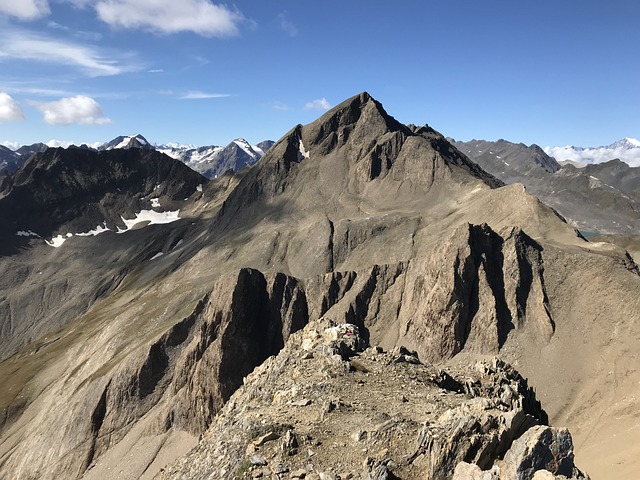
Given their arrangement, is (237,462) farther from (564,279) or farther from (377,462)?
(564,279)

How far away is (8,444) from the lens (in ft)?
333

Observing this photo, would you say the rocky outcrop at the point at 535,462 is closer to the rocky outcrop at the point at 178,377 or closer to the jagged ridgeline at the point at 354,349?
the jagged ridgeline at the point at 354,349

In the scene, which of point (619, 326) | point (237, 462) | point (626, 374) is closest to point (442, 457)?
point (237, 462)

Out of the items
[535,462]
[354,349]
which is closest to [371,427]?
[535,462]

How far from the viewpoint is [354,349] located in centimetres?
4206

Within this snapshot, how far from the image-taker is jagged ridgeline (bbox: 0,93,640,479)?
27.3m

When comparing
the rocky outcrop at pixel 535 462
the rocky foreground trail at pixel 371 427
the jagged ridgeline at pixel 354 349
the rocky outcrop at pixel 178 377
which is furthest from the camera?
the rocky outcrop at pixel 178 377

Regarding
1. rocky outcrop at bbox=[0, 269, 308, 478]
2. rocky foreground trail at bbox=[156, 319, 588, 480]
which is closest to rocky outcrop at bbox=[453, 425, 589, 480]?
rocky foreground trail at bbox=[156, 319, 588, 480]

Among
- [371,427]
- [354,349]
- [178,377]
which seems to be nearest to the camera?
[371,427]

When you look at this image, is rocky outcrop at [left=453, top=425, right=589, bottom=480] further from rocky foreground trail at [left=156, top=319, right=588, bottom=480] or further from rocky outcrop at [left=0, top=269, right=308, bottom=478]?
rocky outcrop at [left=0, top=269, right=308, bottom=478]

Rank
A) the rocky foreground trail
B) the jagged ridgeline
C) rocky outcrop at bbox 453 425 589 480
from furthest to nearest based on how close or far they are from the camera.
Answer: the jagged ridgeline, the rocky foreground trail, rocky outcrop at bbox 453 425 589 480

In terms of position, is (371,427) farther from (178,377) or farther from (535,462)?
(178,377)

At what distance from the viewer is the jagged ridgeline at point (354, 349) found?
27266 millimetres

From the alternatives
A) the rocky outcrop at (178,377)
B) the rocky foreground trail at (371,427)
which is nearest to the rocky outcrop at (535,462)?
the rocky foreground trail at (371,427)
